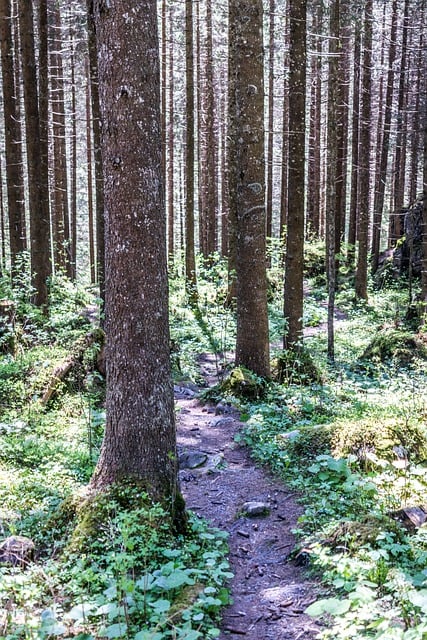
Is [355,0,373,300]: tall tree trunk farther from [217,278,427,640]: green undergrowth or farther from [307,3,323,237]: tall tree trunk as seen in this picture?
[217,278,427,640]: green undergrowth

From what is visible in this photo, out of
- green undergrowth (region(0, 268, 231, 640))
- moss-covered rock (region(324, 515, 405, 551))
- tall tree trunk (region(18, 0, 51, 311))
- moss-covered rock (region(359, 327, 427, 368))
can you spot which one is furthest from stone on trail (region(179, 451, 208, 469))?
tall tree trunk (region(18, 0, 51, 311))

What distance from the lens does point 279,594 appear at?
153 inches

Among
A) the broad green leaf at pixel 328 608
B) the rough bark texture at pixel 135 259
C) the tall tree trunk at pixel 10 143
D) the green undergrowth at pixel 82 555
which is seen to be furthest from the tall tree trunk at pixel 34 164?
the broad green leaf at pixel 328 608

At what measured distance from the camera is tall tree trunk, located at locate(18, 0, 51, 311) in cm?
1195

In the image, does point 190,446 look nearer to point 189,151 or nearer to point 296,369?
point 296,369

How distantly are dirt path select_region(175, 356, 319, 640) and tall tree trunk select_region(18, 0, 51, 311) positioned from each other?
6.12 m

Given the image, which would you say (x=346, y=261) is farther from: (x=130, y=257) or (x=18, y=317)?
(x=130, y=257)

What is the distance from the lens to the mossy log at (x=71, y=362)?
8188 mm

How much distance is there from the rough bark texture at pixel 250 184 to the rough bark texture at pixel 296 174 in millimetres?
1089

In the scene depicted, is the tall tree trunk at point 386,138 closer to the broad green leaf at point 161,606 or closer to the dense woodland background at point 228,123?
the dense woodland background at point 228,123

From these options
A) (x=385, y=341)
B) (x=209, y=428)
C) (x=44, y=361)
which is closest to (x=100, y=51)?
(x=209, y=428)

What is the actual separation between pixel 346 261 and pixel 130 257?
72.1ft

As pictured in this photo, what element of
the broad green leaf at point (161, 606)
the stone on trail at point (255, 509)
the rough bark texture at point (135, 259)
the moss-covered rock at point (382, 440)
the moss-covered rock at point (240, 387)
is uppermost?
the rough bark texture at point (135, 259)

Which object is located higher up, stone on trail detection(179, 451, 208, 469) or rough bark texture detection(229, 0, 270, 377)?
rough bark texture detection(229, 0, 270, 377)
